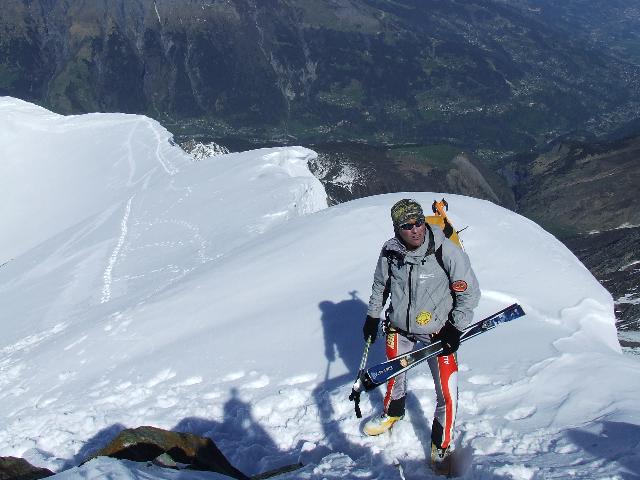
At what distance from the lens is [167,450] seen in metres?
10.8

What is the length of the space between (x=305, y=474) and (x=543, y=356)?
6.06 m

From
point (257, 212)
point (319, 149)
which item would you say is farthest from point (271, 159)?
point (319, 149)

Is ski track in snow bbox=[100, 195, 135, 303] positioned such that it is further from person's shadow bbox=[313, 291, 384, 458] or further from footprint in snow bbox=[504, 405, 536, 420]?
footprint in snow bbox=[504, 405, 536, 420]

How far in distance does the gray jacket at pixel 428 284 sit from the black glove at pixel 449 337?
3.8 inches

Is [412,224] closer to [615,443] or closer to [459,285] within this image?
[459,285]

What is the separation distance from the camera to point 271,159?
4672 cm

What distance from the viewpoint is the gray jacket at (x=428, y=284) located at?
9.52 meters

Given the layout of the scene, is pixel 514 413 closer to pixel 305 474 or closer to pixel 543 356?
pixel 543 356

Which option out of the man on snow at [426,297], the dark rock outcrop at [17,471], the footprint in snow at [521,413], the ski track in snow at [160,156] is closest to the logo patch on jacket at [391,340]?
the man on snow at [426,297]

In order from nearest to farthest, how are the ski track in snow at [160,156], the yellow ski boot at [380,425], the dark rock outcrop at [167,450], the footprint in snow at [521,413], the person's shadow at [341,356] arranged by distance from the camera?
the dark rock outcrop at [167,450]
the yellow ski boot at [380,425]
the footprint in snow at [521,413]
the person's shadow at [341,356]
the ski track in snow at [160,156]

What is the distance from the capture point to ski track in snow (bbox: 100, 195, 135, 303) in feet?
89.0

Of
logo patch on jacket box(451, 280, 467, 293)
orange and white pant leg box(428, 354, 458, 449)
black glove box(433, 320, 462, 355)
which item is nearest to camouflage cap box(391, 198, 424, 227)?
logo patch on jacket box(451, 280, 467, 293)

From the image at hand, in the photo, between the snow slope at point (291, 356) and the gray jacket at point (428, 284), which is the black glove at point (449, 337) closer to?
the gray jacket at point (428, 284)

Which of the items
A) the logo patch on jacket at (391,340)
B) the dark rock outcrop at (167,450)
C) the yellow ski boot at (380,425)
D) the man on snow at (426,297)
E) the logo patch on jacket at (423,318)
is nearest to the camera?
the man on snow at (426,297)
